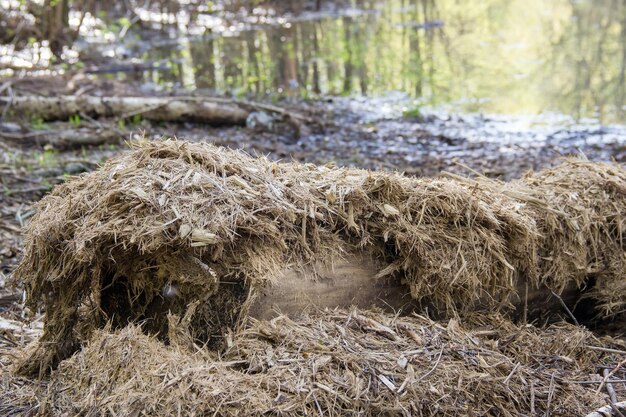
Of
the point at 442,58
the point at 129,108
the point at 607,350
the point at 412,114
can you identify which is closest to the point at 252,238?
the point at 607,350

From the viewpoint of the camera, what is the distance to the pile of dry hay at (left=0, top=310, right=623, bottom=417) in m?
2.87

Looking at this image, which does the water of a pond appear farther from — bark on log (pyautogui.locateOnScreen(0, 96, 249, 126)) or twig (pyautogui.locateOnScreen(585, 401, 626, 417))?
twig (pyautogui.locateOnScreen(585, 401, 626, 417))

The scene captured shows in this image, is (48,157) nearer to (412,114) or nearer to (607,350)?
(412,114)

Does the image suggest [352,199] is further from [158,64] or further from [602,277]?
[158,64]

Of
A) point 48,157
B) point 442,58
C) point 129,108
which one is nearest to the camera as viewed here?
point 48,157

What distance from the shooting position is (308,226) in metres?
3.65

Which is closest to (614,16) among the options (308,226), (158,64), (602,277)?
(158,64)

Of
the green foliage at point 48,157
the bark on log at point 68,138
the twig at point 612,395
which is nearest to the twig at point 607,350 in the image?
the twig at point 612,395

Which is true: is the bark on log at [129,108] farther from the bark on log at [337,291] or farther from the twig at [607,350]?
the twig at [607,350]

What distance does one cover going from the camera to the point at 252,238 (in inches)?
135

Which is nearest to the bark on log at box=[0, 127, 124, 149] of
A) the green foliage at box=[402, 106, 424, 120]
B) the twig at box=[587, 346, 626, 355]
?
the green foliage at box=[402, 106, 424, 120]

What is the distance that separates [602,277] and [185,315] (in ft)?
8.35

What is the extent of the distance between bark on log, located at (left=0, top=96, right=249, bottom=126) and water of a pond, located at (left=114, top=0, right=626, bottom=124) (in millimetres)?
2169

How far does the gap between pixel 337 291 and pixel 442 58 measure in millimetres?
11584
